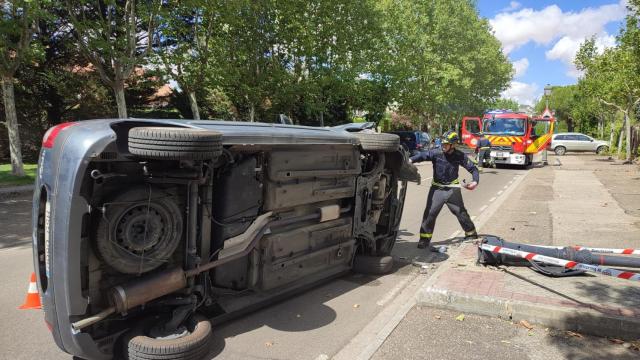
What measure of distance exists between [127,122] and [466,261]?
440cm

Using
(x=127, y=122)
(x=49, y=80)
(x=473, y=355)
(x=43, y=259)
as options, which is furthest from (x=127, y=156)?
(x=49, y=80)

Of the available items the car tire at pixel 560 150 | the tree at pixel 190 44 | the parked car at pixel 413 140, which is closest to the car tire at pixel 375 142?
the tree at pixel 190 44

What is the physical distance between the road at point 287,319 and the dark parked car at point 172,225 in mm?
235

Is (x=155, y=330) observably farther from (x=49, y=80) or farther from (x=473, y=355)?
(x=49, y=80)

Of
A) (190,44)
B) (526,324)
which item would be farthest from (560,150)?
(526,324)

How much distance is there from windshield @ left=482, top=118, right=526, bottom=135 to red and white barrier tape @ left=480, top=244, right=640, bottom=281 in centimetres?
1768

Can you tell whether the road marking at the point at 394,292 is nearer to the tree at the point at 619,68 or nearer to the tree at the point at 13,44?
the tree at the point at 13,44

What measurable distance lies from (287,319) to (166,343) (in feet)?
4.23

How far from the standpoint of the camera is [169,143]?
3023 millimetres

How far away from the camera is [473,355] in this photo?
Answer: 3.59m

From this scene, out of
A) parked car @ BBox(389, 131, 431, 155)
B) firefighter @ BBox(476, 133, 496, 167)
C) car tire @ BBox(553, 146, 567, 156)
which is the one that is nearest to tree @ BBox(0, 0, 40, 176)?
firefighter @ BBox(476, 133, 496, 167)

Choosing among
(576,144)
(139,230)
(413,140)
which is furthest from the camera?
(576,144)

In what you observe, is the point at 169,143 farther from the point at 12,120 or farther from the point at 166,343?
the point at 12,120

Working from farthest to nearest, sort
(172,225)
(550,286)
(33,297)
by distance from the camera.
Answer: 1. (550,286)
2. (33,297)
3. (172,225)
